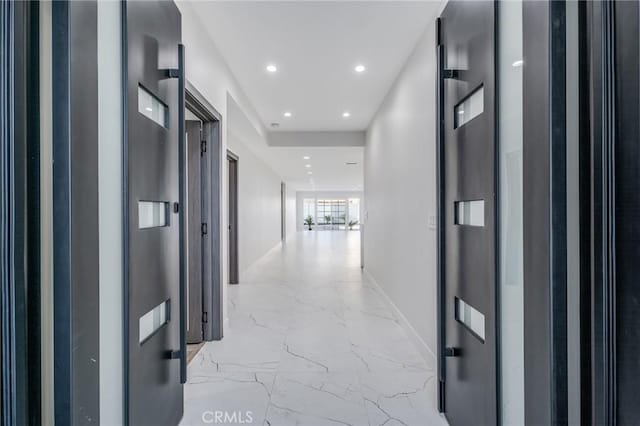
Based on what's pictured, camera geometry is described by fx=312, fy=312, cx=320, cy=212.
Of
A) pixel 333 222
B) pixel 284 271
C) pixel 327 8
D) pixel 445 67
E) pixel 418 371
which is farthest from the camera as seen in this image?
pixel 333 222

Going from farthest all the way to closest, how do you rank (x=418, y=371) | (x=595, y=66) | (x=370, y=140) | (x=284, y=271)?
(x=284, y=271) < (x=370, y=140) < (x=418, y=371) < (x=595, y=66)

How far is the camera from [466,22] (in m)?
1.49

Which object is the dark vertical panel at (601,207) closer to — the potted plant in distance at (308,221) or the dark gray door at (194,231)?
the dark gray door at (194,231)

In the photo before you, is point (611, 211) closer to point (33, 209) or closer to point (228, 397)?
point (33, 209)

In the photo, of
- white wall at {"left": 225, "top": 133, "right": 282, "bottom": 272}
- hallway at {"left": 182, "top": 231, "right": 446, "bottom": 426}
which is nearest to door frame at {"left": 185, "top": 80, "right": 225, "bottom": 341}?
hallway at {"left": 182, "top": 231, "right": 446, "bottom": 426}

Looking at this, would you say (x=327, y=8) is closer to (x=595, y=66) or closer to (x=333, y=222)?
(x=595, y=66)

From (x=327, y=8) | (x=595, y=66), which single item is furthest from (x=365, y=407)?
(x=327, y=8)

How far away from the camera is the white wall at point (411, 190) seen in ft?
7.58

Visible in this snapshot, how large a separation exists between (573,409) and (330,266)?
5769mm

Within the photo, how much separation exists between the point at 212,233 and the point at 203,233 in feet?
0.27

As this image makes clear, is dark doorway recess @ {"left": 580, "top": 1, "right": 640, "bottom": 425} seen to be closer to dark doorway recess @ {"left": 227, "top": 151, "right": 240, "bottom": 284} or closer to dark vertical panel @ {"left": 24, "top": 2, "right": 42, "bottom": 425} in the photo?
dark vertical panel @ {"left": 24, "top": 2, "right": 42, "bottom": 425}

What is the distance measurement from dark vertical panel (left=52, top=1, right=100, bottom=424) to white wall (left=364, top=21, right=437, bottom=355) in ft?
6.39

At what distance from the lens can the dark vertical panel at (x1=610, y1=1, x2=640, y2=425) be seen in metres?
0.76

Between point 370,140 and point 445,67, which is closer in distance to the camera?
point 445,67
